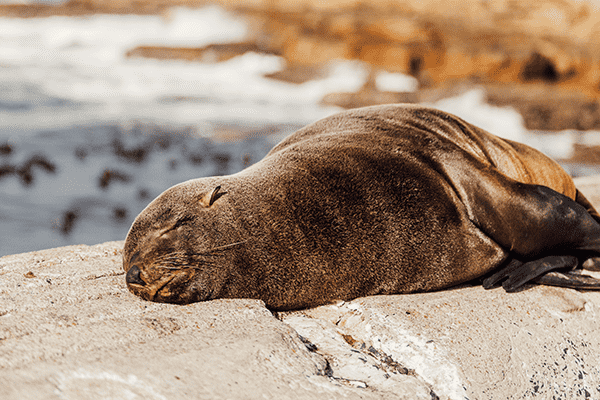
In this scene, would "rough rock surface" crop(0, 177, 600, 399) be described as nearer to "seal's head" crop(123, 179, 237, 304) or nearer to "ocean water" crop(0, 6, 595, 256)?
"seal's head" crop(123, 179, 237, 304)

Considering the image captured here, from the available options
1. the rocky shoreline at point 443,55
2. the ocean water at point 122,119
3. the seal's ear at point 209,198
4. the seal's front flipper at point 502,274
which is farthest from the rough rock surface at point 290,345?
the rocky shoreline at point 443,55

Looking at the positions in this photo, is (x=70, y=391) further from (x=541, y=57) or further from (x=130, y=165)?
(x=541, y=57)

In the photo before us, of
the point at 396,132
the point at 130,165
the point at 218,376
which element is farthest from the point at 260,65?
the point at 218,376

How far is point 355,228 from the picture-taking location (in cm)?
256

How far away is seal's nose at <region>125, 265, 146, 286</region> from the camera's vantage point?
2324 millimetres

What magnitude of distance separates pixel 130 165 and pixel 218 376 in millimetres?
6632

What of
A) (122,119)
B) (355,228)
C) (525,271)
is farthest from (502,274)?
(122,119)

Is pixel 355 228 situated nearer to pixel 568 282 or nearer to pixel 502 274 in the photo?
pixel 502 274

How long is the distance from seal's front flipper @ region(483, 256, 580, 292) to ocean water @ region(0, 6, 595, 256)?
428 centimetres

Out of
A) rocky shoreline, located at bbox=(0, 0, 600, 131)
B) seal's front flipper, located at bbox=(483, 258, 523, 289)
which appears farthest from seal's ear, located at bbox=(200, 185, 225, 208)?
rocky shoreline, located at bbox=(0, 0, 600, 131)

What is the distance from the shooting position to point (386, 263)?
2.60 meters

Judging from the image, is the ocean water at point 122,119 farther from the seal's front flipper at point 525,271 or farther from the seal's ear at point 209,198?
the seal's front flipper at point 525,271

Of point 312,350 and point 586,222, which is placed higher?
point 586,222

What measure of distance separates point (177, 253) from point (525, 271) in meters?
1.87
